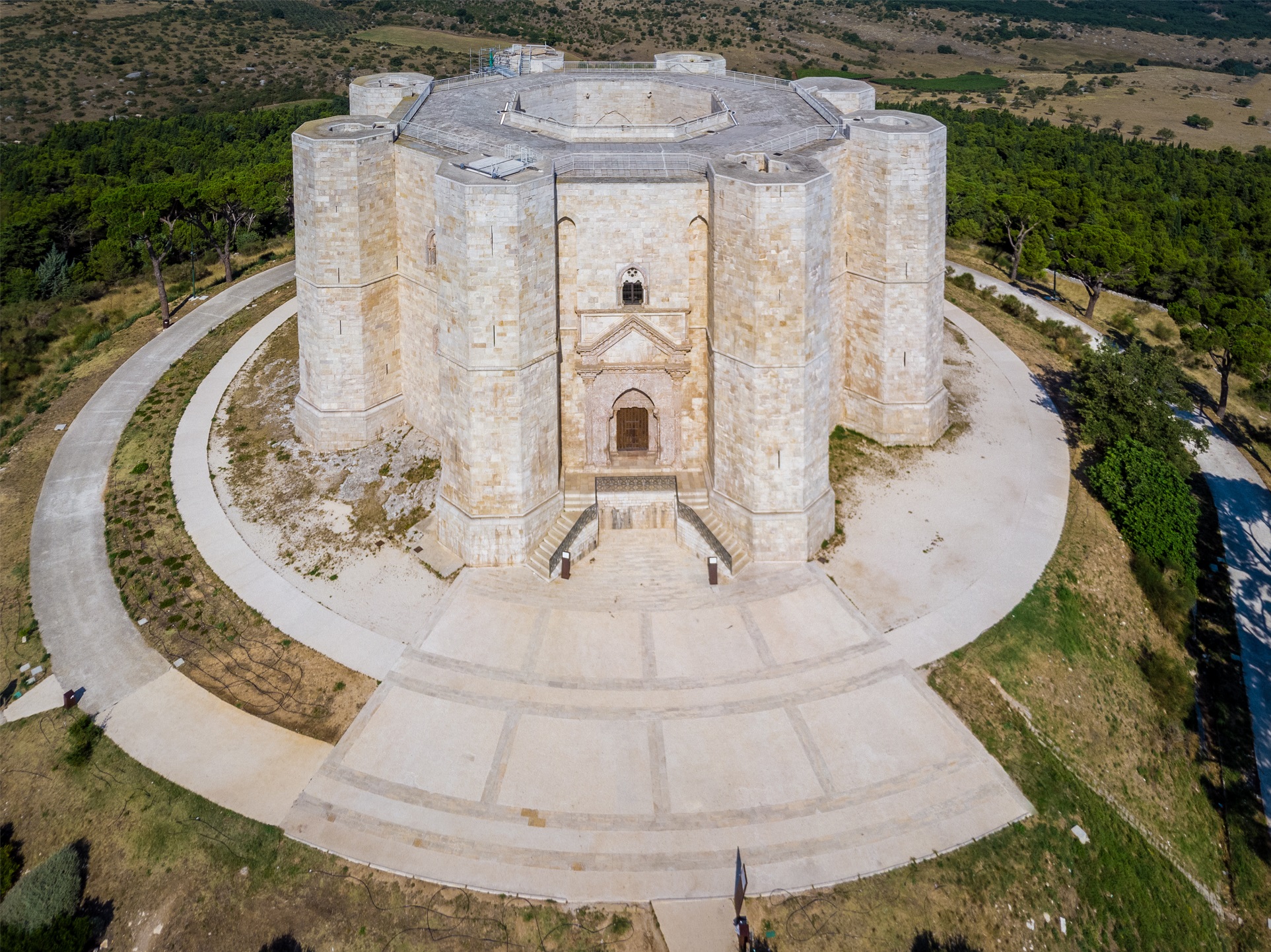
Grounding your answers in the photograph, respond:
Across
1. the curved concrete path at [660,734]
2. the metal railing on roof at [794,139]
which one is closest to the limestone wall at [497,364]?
the curved concrete path at [660,734]

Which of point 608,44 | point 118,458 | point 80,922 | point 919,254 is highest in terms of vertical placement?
point 608,44

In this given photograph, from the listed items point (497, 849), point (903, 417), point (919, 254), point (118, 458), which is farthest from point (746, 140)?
point (118, 458)

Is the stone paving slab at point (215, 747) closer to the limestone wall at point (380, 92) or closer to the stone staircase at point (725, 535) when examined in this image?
the stone staircase at point (725, 535)

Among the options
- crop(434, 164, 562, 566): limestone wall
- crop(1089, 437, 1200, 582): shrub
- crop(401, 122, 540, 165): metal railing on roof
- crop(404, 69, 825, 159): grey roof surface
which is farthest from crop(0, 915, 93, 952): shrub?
crop(1089, 437, 1200, 582): shrub

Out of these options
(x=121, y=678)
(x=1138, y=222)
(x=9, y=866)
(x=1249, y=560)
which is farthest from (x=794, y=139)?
(x=1138, y=222)

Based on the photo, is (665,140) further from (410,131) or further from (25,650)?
(25,650)

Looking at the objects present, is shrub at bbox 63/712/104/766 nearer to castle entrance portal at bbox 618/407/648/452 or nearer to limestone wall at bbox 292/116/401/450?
limestone wall at bbox 292/116/401/450
